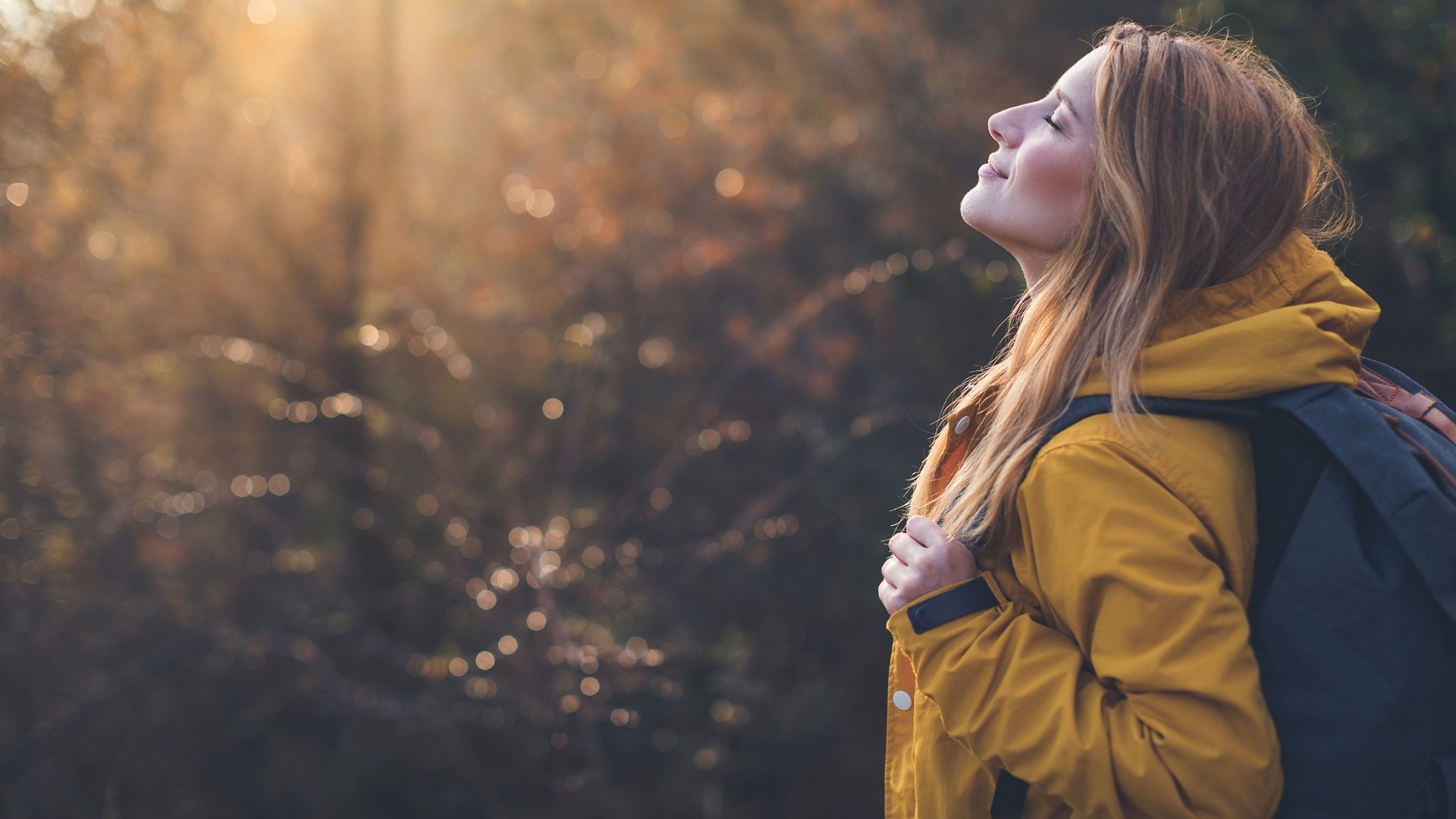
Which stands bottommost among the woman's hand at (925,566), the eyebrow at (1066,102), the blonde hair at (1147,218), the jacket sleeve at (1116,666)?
the jacket sleeve at (1116,666)

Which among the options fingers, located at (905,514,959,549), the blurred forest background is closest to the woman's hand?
fingers, located at (905,514,959,549)

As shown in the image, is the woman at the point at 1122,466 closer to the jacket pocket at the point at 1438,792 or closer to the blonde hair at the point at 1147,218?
the blonde hair at the point at 1147,218

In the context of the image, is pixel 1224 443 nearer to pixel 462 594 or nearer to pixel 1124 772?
pixel 1124 772

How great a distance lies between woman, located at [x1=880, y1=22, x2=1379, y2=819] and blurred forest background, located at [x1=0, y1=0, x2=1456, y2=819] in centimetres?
141

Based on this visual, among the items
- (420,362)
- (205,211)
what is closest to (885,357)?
(420,362)

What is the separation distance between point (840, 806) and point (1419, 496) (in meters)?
3.34

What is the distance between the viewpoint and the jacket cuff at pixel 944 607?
137 centimetres

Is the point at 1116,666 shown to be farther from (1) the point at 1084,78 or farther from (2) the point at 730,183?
(2) the point at 730,183

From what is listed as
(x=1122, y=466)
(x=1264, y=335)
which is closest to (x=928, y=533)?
(x=1122, y=466)

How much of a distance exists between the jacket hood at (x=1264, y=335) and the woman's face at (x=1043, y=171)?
233 millimetres

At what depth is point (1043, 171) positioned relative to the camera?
1.51 metres

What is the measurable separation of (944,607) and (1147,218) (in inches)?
22.7

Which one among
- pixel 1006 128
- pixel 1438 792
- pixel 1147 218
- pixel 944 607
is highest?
pixel 1006 128

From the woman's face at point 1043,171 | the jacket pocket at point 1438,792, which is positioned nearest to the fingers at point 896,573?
the woman's face at point 1043,171
